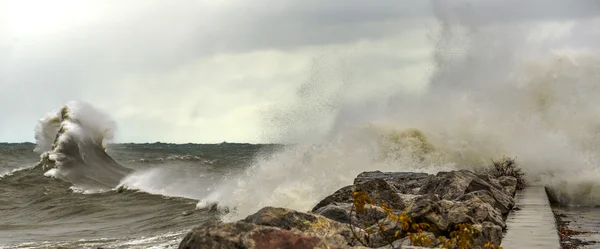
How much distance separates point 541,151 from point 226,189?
9.00 m

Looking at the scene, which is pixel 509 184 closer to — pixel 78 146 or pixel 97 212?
pixel 97 212

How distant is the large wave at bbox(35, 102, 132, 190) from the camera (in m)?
31.9

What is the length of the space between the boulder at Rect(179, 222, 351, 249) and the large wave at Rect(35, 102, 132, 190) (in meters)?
26.4

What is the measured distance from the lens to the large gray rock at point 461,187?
10.1 metres

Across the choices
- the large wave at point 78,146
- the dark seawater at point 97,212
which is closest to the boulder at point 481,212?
the dark seawater at point 97,212

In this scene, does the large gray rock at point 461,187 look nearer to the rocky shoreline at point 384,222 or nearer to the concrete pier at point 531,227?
the rocky shoreline at point 384,222

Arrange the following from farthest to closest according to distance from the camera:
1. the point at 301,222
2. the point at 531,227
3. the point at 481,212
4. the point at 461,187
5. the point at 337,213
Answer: the point at 461,187 → the point at 531,227 → the point at 481,212 → the point at 337,213 → the point at 301,222

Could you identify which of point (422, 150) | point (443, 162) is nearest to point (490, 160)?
point (443, 162)

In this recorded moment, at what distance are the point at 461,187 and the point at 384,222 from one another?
4157mm

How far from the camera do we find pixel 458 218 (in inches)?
275

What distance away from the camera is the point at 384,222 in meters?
6.62

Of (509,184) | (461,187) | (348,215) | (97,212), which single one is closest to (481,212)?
(348,215)

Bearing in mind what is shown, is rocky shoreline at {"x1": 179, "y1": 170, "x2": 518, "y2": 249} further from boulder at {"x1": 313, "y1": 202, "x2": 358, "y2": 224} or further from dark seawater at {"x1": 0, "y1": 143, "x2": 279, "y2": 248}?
dark seawater at {"x1": 0, "y1": 143, "x2": 279, "y2": 248}

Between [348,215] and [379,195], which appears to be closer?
[348,215]
